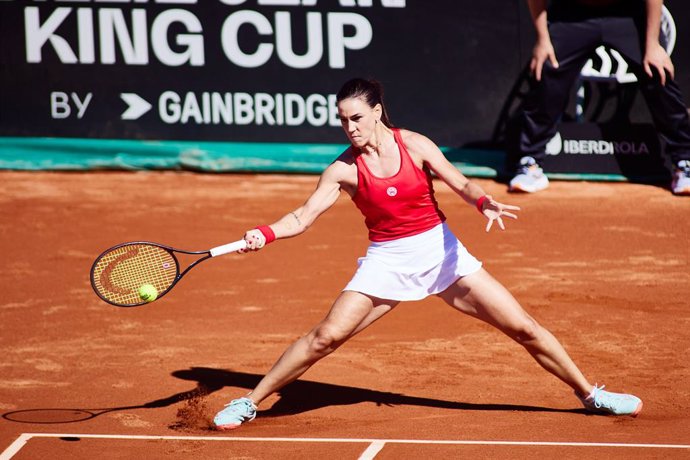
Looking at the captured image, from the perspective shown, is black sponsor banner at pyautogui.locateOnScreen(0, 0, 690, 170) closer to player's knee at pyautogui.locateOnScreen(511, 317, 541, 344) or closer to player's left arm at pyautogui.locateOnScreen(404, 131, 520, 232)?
player's left arm at pyautogui.locateOnScreen(404, 131, 520, 232)

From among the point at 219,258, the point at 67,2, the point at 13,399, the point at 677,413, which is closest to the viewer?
the point at 677,413

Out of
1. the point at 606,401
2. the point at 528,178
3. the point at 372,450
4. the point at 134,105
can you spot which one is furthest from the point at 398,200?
the point at 134,105

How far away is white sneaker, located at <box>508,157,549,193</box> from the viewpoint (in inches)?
437

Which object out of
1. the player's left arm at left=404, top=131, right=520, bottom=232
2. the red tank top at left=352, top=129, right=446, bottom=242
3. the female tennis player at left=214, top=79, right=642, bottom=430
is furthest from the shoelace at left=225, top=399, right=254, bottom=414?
the player's left arm at left=404, top=131, right=520, bottom=232

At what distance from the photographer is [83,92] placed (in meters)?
12.1

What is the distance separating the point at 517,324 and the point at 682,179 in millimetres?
5868

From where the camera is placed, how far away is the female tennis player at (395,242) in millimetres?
5605

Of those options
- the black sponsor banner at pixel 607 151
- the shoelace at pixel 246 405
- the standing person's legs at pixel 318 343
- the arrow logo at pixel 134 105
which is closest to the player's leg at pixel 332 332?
the standing person's legs at pixel 318 343

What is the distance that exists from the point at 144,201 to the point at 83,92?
1.73 m

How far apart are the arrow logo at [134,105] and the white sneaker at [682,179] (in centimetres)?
556

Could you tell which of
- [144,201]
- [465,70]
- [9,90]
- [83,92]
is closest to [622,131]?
[465,70]

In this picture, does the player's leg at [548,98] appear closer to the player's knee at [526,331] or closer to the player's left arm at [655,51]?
the player's left arm at [655,51]

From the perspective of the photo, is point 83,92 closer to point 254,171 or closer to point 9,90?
point 9,90

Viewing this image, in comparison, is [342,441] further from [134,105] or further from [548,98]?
[134,105]
